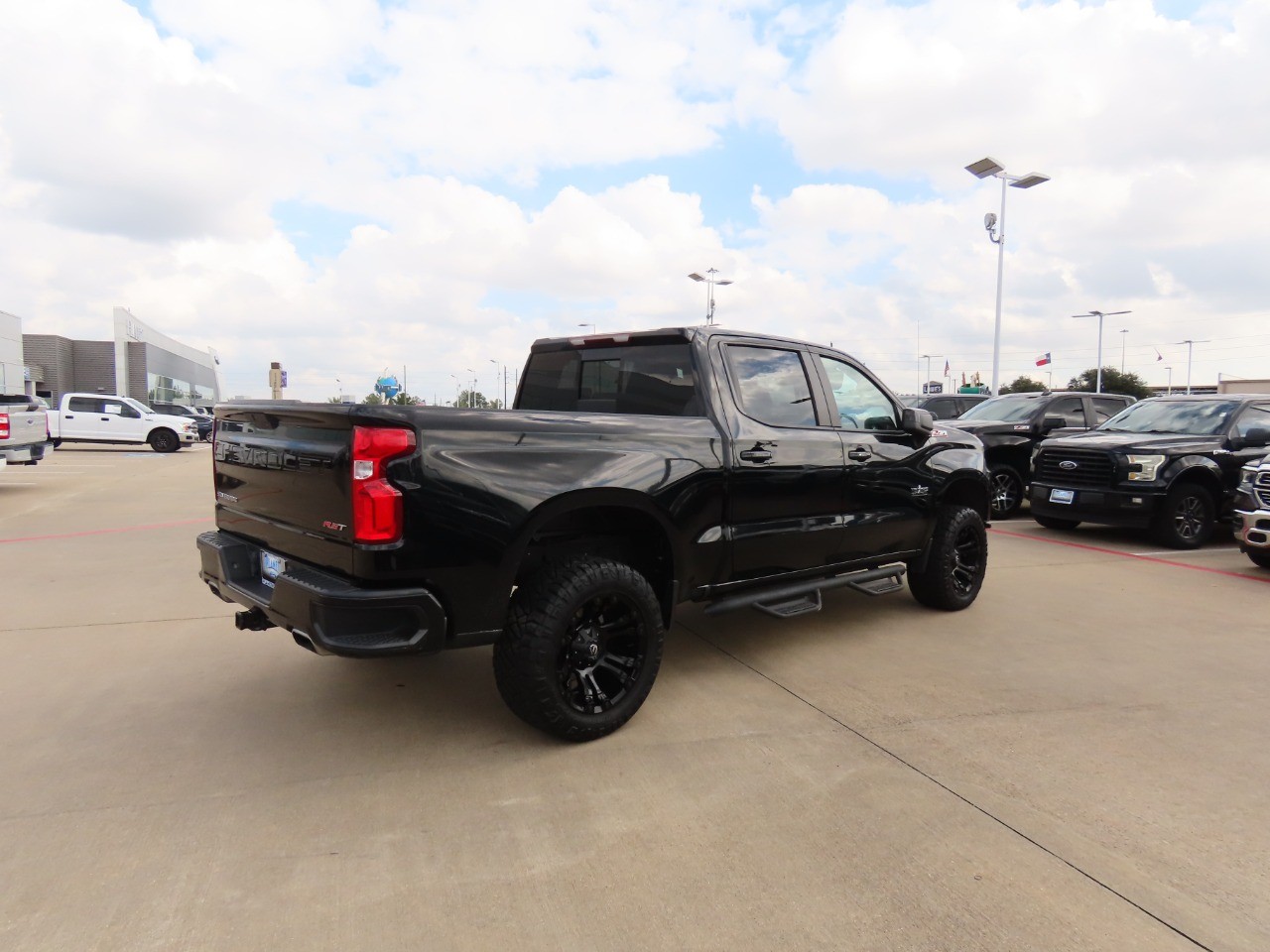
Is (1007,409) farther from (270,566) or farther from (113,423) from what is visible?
(113,423)

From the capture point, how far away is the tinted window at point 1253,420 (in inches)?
362

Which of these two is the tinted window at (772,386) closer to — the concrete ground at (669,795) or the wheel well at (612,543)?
the wheel well at (612,543)

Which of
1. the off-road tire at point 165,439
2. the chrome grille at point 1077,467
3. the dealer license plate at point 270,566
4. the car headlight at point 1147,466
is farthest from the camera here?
A: the off-road tire at point 165,439

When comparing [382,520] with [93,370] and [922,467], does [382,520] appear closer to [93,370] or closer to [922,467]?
[922,467]

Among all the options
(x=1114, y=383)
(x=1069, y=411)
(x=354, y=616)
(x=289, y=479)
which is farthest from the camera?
(x=1114, y=383)

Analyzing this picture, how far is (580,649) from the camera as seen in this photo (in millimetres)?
3473

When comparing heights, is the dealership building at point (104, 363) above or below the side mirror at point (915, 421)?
above

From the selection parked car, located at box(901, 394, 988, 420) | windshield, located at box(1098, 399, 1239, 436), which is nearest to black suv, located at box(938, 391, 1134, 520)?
windshield, located at box(1098, 399, 1239, 436)

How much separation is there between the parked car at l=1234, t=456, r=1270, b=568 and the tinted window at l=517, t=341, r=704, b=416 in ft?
19.4

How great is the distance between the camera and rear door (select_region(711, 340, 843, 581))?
4238 mm

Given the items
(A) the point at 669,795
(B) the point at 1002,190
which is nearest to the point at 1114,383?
(B) the point at 1002,190

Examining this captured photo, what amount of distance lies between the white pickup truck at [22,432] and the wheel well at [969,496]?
1255 centimetres

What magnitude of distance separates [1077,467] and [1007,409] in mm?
2807

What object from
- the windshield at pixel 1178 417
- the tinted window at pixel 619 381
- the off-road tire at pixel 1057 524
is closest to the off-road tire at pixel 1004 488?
the off-road tire at pixel 1057 524
